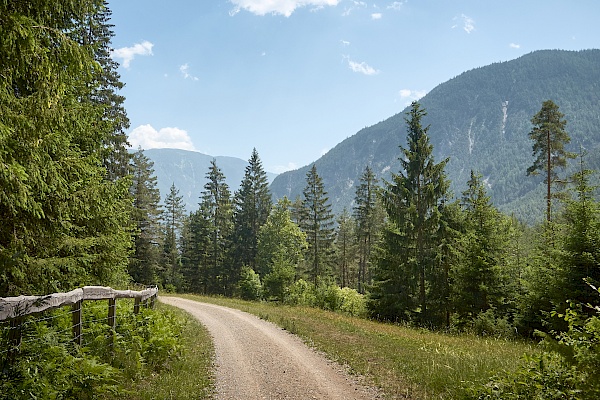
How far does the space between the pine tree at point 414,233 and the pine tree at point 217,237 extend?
35384 mm

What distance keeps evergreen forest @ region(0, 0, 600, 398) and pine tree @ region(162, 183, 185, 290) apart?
9.94m

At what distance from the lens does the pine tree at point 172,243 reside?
61406mm

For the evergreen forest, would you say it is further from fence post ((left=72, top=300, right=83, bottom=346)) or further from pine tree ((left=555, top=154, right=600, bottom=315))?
fence post ((left=72, top=300, right=83, bottom=346))

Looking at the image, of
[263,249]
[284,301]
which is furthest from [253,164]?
[284,301]

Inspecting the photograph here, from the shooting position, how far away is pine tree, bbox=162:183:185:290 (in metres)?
61.4

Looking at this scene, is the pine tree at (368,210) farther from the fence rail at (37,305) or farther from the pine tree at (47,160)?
the fence rail at (37,305)

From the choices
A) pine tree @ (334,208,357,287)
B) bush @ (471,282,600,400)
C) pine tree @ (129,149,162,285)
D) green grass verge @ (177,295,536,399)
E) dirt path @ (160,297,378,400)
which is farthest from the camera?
pine tree @ (334,208,357,287)

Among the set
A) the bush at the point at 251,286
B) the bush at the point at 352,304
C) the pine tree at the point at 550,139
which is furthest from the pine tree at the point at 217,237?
the pine tree at the point at 550,139

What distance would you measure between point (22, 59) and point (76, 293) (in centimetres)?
391

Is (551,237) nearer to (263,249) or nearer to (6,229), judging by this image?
(6,229)

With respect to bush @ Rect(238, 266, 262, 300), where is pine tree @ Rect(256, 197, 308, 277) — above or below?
above

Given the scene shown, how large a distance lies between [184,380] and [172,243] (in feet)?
201

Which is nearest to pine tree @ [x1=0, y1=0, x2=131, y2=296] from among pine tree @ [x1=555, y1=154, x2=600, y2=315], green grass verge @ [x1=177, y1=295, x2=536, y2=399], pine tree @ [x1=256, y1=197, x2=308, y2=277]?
green grass verge @ [x1=177, y1=295, x2=536, y2=399]

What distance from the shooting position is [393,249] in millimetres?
27750
